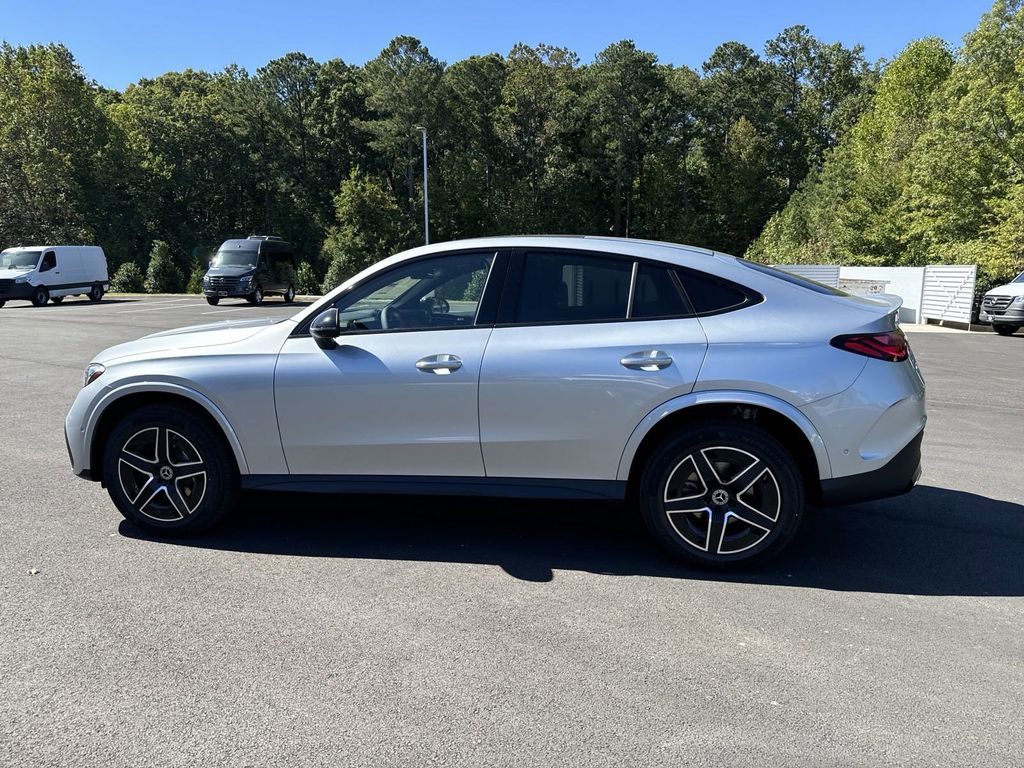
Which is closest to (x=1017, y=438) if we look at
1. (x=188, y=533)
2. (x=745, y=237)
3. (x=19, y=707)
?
(x=188, y=533)

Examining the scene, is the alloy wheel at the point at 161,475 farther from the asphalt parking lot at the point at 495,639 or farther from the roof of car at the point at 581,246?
the roof of car at the point at 581,246

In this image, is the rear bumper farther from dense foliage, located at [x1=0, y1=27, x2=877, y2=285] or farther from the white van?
dense foliage, located at [x1=0, y1=27, x2=877, y2=285]

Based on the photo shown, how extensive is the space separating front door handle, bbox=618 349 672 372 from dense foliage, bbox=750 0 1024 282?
2302 centimetres

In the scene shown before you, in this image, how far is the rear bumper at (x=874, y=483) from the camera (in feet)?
13.0

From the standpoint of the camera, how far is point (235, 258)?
30.7m

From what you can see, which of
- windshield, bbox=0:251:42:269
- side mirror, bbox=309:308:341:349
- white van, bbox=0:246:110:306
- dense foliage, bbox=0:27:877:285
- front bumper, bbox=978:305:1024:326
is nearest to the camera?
side mirror, bbox=309:308:341:349

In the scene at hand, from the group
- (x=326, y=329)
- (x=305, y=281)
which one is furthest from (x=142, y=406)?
(x=305, y=281)

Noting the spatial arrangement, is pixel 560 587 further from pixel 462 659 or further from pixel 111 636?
pixel 111 636

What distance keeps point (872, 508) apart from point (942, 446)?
2.33 meters

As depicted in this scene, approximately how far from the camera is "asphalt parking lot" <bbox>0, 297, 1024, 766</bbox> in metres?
2.69

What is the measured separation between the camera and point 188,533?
4.54 m

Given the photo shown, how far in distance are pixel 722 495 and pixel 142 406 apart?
3.21 m

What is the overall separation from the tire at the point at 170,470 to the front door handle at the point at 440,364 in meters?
1.27

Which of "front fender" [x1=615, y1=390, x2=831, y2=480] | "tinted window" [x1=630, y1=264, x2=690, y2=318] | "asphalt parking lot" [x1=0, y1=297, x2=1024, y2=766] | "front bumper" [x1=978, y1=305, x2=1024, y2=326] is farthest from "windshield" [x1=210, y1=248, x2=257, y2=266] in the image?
"front fender" [x1=615, y1=390, x2=831, y2=480]
